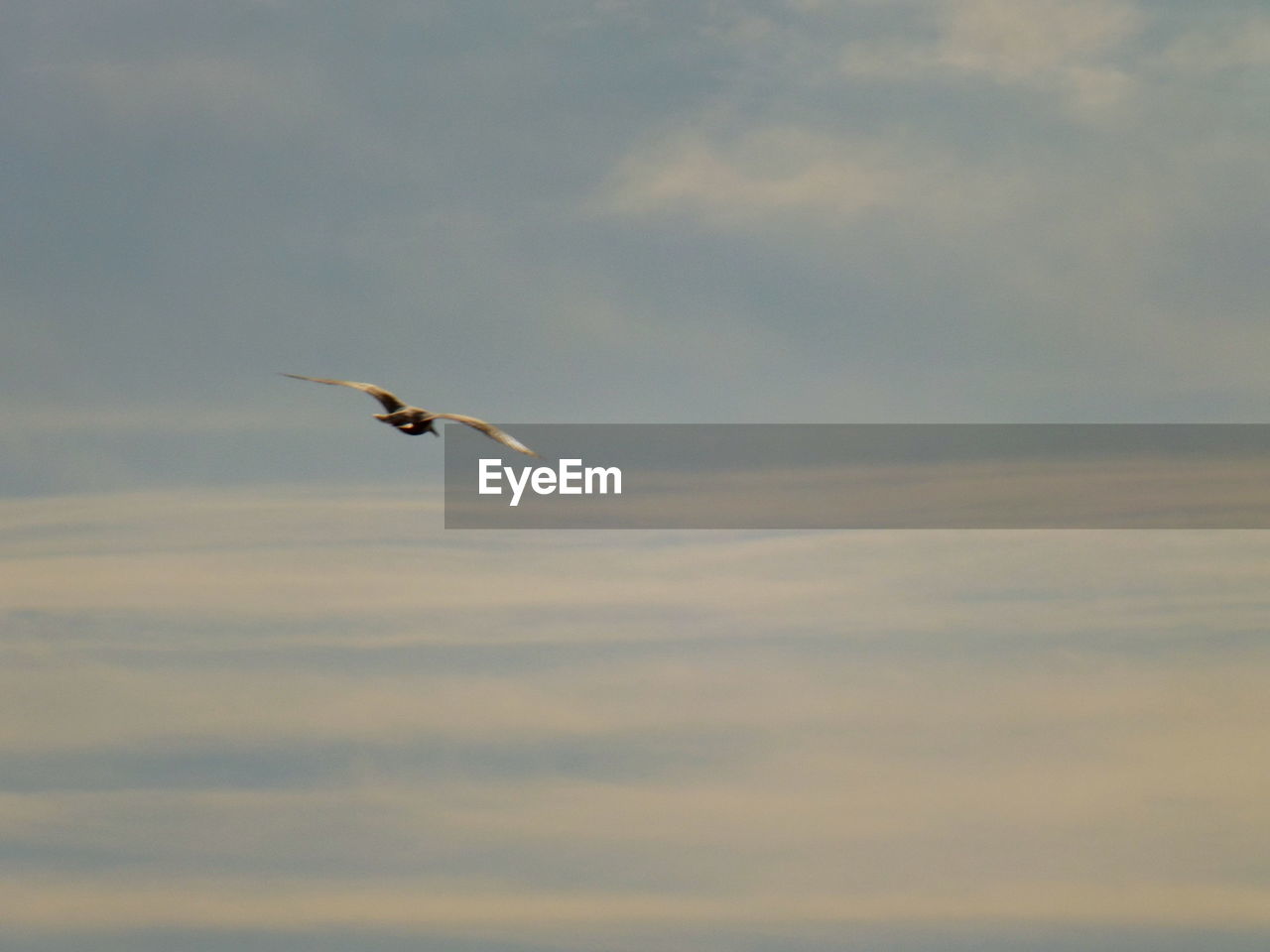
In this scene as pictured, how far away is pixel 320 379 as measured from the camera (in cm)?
7800

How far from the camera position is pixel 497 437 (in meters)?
78.6

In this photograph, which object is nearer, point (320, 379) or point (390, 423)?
point (320, 379)

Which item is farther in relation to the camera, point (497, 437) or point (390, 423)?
point (390, 423)

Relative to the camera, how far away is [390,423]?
89000 mm

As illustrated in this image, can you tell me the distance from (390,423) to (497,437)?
38.6 feet

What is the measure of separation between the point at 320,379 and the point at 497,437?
281 inches

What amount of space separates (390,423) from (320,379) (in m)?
11.2
